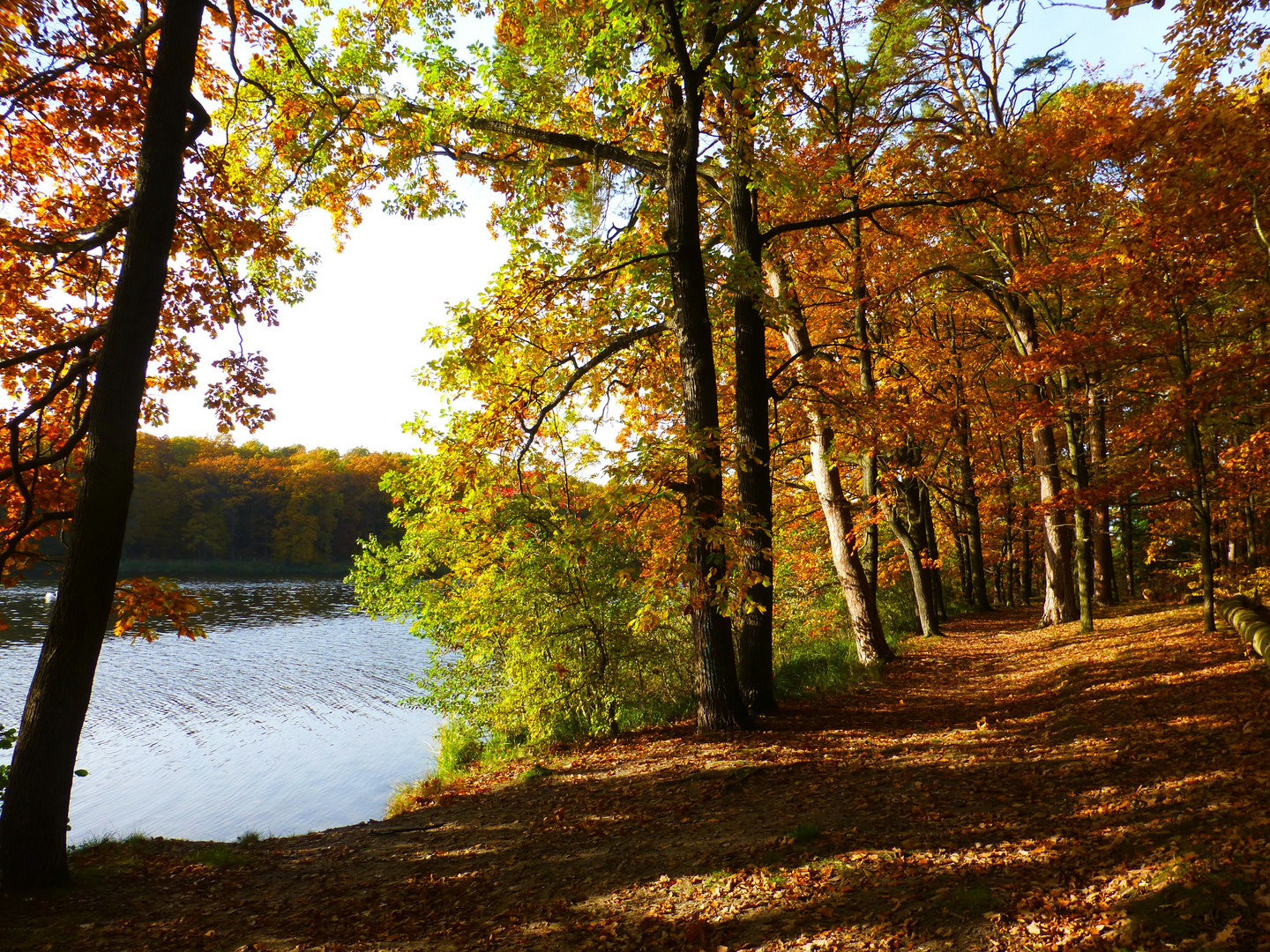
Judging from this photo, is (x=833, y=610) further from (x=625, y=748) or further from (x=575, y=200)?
(x=575, y=200)

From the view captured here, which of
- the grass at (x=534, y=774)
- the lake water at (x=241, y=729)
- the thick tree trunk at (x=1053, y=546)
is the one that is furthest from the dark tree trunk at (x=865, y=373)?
the lake water at (x=241, y=729)

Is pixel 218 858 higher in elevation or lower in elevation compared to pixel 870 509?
lower

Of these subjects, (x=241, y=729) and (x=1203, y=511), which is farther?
(x=241, y=729)

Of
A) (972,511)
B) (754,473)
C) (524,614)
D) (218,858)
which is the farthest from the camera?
(972,511)

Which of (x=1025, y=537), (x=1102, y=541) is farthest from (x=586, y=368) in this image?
(x=1025, y=537)

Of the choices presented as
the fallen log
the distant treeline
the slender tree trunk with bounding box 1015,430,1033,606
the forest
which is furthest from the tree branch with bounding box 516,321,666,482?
the distant treeline

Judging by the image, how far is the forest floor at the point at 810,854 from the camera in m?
3.37

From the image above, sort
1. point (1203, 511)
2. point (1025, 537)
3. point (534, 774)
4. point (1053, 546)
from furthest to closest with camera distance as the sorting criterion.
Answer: point (1025, 537) < point (1053, 546) < point (1203, 511) < point (534, 774)

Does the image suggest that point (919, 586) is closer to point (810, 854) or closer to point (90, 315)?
point (810, 854)

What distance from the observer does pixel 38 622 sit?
2555 cm

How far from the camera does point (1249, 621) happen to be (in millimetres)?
8320

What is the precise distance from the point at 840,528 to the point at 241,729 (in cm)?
1372

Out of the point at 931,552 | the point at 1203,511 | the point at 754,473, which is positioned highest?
the point at 754,473

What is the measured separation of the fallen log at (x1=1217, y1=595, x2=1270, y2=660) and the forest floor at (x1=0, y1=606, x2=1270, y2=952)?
0.97 feet
